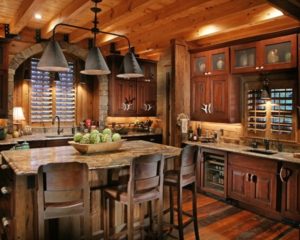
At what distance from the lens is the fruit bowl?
9.96ft

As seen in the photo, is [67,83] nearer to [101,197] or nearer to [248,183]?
[101,197]

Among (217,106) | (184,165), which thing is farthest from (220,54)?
(184,165)

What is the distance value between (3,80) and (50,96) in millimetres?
1234

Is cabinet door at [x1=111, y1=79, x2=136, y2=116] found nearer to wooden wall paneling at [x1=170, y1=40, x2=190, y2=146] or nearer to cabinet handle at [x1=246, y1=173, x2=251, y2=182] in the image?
wooden wall paneling at [x1=170, y1=40, x2=190, y2=146]

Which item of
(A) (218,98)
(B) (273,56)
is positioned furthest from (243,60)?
(A) (218,98)

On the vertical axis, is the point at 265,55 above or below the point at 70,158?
above

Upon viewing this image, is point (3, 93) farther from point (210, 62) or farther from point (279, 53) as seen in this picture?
point (279, 53)

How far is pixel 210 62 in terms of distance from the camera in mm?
4941

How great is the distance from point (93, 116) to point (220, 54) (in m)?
3.27

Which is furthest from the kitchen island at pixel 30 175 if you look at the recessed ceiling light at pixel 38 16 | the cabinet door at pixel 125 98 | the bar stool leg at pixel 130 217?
the cabinet door at pixel 125 98

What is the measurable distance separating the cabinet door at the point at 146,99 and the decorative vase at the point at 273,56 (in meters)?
3.30

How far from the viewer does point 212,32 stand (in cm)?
454

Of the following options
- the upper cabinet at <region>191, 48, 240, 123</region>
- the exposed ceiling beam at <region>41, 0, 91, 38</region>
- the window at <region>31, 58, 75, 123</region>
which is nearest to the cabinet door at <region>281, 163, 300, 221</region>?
the upper cabinet at <region>191, 48, 240, 123</region>

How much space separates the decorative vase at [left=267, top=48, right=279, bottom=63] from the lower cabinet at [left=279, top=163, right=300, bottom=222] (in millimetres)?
1511
